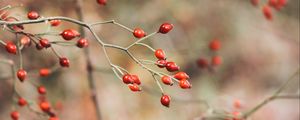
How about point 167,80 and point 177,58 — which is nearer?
point 167,80

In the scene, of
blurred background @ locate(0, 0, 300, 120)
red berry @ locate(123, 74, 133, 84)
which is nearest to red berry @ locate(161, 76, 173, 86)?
red berry @ locate(123, 74, 133, 84)

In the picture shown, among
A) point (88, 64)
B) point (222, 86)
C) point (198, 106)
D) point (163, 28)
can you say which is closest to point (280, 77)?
point (222, 86)

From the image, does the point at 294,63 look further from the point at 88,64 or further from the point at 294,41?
the point at 88,64

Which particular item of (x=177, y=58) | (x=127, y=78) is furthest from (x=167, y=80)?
(x=177, y=58)

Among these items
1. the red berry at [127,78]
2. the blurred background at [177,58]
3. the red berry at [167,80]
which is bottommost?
the red berry at [127,78]

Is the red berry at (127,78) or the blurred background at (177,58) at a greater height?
the blurred background at (177,58)

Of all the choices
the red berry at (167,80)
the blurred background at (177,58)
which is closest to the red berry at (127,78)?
the red berry at (167,80)

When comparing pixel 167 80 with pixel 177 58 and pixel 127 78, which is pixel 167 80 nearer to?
pixel 127 78

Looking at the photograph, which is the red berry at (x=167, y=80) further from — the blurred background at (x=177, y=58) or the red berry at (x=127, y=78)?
the blurred background at (x=177, y=58)

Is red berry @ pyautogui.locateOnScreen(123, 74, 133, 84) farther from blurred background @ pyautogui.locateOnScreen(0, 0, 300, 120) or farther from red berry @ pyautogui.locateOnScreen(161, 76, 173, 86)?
blurred background @ pyautogui.locateOnScreen(0, 0, 300, 120)
